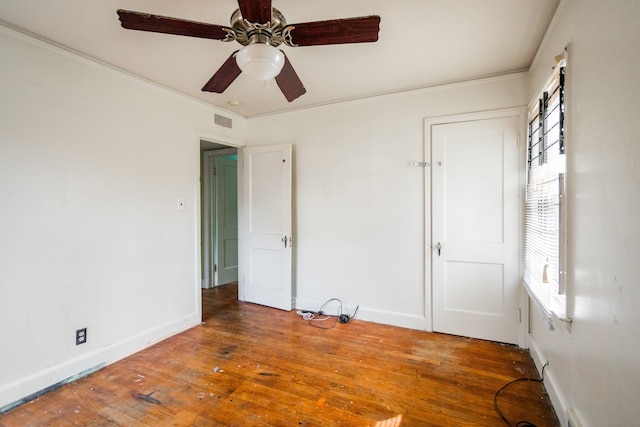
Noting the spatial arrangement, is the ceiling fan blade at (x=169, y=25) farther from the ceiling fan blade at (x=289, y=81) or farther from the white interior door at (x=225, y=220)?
the white interior door at (x=225, y=220)

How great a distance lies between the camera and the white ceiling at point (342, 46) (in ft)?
5.84

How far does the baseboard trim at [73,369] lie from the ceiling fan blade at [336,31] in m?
2.79

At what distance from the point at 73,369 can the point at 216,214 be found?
284cm

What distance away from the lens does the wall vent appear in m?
3.54

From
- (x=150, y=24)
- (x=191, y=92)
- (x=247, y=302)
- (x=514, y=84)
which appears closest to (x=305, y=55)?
(x=150, y=24)

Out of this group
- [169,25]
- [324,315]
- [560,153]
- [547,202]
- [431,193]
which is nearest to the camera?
[169,25]

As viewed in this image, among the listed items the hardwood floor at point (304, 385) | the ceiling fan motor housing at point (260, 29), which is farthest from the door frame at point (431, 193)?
the ceiling fan motor housing at point (260, 29)

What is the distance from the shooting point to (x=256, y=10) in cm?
137

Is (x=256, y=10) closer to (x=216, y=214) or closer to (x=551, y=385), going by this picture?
(x=551, y=385)

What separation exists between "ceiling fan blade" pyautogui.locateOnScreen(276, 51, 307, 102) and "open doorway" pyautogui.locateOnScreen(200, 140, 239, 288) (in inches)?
102

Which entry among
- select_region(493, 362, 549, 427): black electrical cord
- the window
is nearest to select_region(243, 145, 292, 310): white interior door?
select_region(493, 362, 549, 427): black electrical cord

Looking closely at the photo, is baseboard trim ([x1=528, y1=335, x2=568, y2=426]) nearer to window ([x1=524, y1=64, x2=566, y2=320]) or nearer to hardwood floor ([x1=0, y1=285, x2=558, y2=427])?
hardwood floor ([x1=0, y1=285, x2=558, y2=427])

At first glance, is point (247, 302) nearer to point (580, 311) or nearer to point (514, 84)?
point (580, 311)

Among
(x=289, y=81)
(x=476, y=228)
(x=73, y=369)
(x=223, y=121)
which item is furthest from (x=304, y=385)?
(x=223, y=121)
